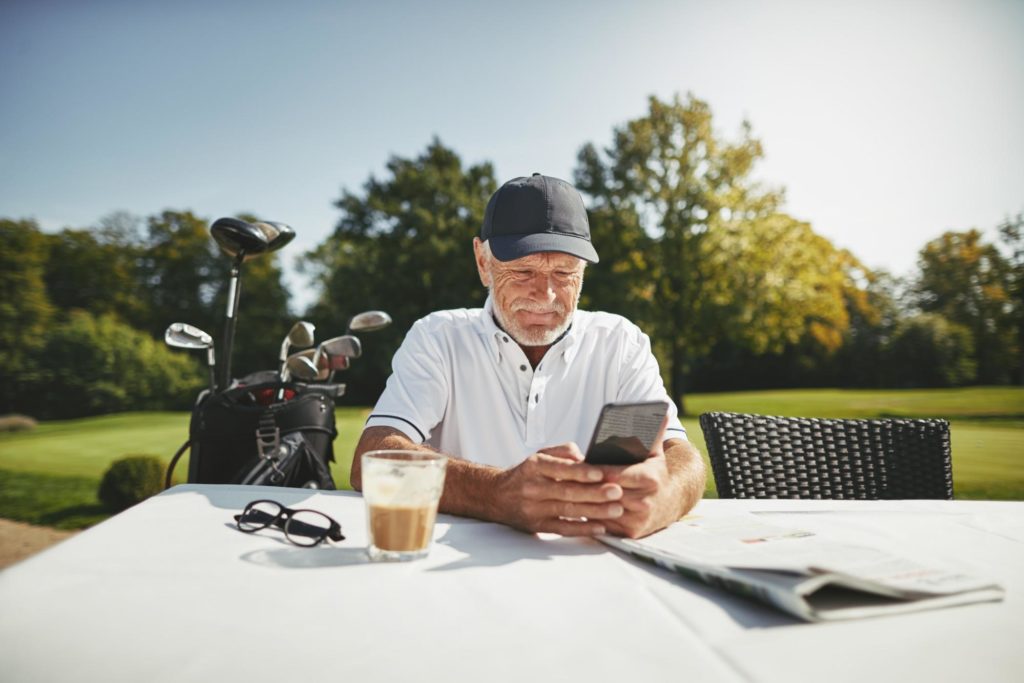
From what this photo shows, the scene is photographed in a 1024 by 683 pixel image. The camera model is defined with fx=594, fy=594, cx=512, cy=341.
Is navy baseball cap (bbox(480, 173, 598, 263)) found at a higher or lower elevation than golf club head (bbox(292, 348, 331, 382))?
higher

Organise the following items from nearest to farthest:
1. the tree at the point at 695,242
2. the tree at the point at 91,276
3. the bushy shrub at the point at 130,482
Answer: the bushy shrub at the point at 130,482 < the tree at the point at 695,242 < the tree at the point at 91,276

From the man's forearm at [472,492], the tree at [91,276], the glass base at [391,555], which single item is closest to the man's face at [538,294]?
the man's forearm at [472,492]

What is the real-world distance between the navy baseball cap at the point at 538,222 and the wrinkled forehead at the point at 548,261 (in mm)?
44

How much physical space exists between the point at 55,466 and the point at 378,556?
495 inches

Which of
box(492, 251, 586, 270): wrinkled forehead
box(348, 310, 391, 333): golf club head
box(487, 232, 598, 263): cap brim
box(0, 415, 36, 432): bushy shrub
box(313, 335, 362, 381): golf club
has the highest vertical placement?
box(487, 232, 598, 263): cap brim

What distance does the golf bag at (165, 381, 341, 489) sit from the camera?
100 inches

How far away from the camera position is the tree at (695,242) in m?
18.7

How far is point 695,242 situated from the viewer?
18.9 m

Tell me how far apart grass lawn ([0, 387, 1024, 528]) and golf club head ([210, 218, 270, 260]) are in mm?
3263

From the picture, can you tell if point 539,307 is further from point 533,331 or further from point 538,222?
point 538,222

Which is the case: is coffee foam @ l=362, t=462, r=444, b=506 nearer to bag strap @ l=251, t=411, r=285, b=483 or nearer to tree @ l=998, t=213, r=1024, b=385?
bag strap @ l=251, t=411, r=285, b=483

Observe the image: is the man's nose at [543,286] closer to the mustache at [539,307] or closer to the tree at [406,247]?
the mustache at [539,307]

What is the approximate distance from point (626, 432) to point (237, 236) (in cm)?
248

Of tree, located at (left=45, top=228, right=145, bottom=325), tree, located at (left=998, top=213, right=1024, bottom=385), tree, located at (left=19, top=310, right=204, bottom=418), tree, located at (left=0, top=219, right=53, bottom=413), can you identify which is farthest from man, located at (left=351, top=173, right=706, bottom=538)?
tree, located at (left=45, top=228, right=145, bottom=325)
